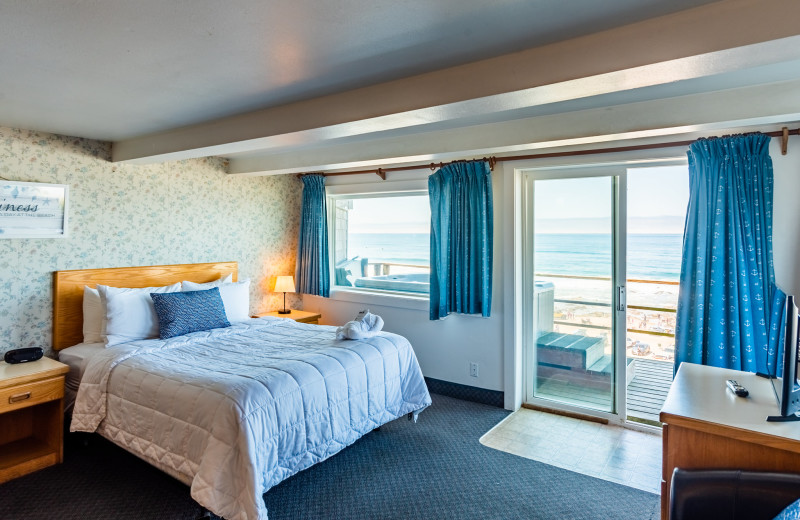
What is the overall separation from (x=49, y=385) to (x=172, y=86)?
206 cm

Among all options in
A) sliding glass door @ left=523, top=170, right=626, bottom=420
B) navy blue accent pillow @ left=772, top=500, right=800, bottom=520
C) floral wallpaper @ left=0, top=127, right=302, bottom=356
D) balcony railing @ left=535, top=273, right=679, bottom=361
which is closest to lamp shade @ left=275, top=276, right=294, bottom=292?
floral wallpaper @ left=0, top=127, right=302, bottom=356

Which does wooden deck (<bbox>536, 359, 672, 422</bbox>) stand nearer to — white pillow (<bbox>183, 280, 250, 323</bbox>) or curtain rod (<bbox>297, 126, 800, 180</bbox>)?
curtain rod (<bbox>297, 126, 800, 180</bbox>)

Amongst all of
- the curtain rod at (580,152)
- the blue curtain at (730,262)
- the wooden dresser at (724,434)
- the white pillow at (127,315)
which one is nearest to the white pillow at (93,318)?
the white pillow at (127,315)

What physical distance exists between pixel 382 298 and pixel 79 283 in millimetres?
2590

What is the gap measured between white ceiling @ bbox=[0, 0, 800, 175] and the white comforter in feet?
4.52

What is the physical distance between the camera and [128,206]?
3.67 metres

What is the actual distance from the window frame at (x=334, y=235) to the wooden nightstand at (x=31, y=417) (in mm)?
2596

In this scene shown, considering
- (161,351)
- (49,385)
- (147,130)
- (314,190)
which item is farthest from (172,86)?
(314,190)

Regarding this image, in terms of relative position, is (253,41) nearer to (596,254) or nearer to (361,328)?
(361,328)

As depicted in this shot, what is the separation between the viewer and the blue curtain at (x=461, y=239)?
3789 mm

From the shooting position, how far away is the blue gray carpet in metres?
2.34

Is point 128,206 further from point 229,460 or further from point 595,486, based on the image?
point 595,486

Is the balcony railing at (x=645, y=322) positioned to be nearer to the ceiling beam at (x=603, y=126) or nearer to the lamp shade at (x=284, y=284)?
the ceiling beam at (x=603, y=126)

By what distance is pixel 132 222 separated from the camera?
3.70 metres
